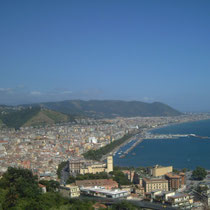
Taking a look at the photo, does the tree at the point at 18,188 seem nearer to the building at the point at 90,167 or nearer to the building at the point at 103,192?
the building at the point at 103,192

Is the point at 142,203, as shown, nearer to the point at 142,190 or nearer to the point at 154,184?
the point at 142,190

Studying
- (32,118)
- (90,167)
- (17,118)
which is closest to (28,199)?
(90,167)

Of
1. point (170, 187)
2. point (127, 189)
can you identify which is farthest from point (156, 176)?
point (127, 189)

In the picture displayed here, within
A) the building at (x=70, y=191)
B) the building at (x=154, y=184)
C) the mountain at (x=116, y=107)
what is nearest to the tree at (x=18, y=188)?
the building at (x=70, y=191)

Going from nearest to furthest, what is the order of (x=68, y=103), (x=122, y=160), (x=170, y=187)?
(x=170, y=187)
(x=122, y=160)
(x=68, y=103)

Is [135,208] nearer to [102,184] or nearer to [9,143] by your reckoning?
[102,184]

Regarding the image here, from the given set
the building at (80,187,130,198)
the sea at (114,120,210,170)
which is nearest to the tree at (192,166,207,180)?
the sea at (114,120,210,170)

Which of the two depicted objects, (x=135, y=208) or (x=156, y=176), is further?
(x=156, y=176)
